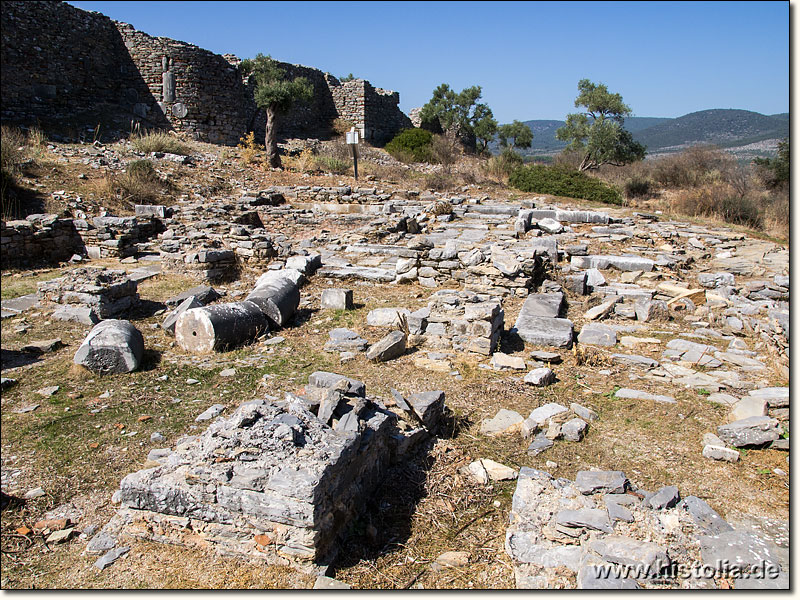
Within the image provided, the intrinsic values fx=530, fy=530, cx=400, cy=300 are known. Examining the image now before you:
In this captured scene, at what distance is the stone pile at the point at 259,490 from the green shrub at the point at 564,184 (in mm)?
17203

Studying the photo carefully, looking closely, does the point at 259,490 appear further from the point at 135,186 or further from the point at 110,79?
the point at 110,79

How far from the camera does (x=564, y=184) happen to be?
19250mm

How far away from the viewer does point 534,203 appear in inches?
660

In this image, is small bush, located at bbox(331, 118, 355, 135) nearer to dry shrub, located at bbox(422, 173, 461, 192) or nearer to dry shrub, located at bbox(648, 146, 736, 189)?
dry shrub, located at bbox(422, 173, 461, 192)

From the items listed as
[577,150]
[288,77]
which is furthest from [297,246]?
[577,150]

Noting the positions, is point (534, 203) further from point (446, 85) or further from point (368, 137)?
point (446, 85)

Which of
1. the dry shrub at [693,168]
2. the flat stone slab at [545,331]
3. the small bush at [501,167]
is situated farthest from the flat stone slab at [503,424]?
the dry shrub at [693,168]

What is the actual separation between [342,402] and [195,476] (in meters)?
1.19

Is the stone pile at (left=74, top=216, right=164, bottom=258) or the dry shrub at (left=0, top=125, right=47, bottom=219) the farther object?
the dry shrub at (left=0, top=125, right=47, bottom=219)

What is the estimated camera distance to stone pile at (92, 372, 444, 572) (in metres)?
3.01

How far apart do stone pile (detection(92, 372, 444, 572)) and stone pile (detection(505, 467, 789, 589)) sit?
3.61 ft

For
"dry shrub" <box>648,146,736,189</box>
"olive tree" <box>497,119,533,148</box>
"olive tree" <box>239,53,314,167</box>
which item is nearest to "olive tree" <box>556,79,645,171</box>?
"dry shrub" <box>648,146,736,189</box>

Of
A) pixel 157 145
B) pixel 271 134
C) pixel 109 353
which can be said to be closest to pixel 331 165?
pixel 271 134

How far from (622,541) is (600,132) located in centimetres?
2534
